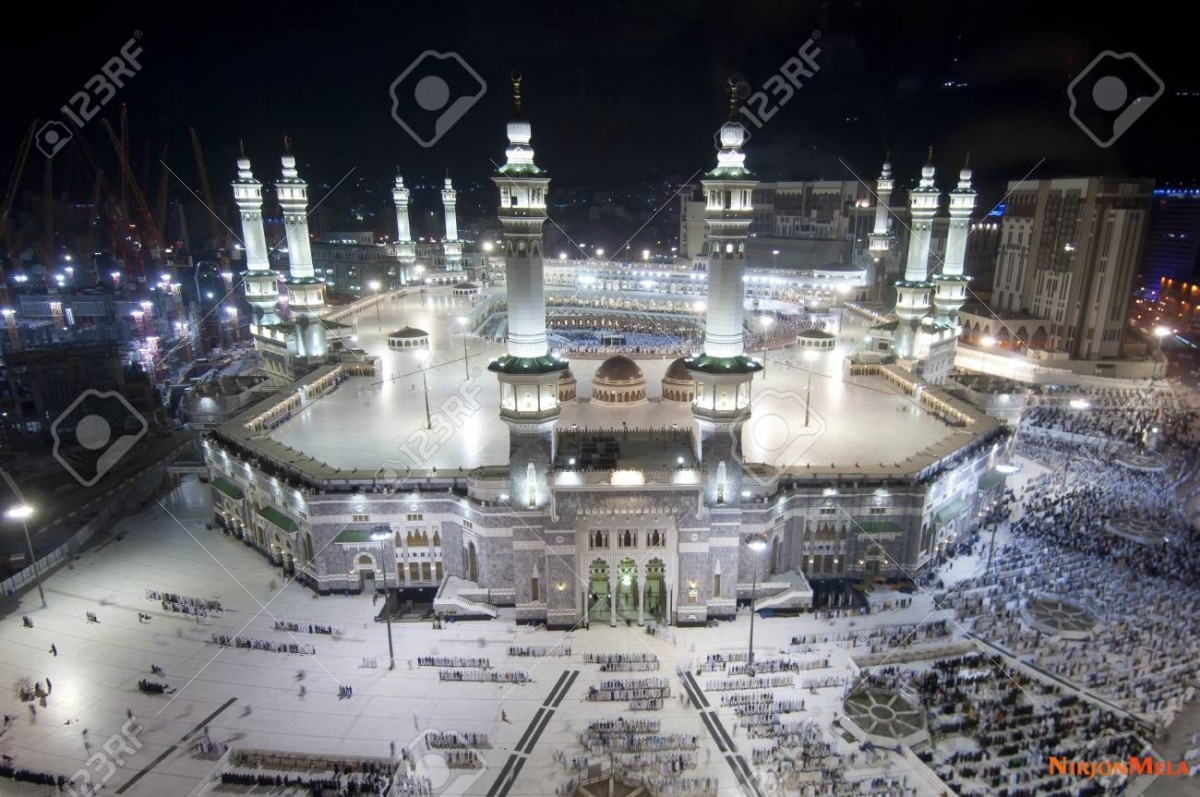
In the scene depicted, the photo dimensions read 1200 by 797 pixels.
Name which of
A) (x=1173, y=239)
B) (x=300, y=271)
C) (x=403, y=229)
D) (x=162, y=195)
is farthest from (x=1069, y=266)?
(x=162, y=195)

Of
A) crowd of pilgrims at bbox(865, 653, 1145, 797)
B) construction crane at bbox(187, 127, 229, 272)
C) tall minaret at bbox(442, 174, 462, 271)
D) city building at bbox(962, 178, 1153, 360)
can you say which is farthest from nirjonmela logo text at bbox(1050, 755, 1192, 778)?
construction crane at bbox(187, 127, 229, 272)

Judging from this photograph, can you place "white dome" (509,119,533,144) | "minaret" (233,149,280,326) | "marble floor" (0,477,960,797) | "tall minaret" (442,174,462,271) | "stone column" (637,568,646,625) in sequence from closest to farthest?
"marble floor" (0,477,960,797) → "white dome" (509,119,533,144) → "stone column" (637,568,646,625) → "minaret" (233,149,280,326) → "tall minaret" (442,174,462,271)

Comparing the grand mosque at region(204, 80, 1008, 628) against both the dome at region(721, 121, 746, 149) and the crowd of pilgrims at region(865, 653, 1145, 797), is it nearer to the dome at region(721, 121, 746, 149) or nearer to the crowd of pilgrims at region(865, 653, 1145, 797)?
the dome at region(721, 121, 746, 149)

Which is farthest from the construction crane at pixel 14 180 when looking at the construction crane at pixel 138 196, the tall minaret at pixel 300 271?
the tall minaret at pixel 300 271

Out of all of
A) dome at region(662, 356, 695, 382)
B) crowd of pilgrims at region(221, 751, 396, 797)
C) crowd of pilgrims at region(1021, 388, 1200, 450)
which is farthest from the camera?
crowd of pilgrims at region(1021, 388, 1200, 450)

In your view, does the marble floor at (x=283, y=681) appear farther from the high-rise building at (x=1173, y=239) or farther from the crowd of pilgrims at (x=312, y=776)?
the high-rise building at (x=1173, y=239)

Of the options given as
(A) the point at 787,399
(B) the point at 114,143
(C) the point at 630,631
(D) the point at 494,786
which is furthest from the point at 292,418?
(B) the point at 114,143
